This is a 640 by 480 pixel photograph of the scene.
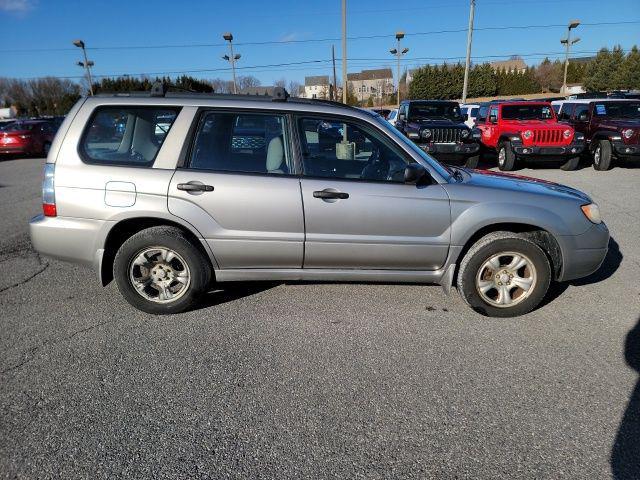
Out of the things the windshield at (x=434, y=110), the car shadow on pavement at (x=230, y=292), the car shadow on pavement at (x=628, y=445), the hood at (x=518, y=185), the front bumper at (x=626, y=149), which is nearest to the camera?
the car shadow on pavement at (x=628, y=445)

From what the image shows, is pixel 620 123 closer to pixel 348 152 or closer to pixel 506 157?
pixel 506 157

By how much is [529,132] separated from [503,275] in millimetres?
8541

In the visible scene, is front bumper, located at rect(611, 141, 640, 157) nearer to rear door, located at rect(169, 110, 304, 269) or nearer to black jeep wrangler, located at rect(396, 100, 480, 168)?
black jeep wrangler, located at rect(396, 100, 480, 168)

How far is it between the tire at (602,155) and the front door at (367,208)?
995 centimetres

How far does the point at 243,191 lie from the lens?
3408mm

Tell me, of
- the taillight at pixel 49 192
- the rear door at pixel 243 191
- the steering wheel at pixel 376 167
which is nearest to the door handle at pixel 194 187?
the rear door at pixel 243 191

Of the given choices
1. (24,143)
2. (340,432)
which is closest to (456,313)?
(340,432)

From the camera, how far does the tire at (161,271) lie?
3510 mm

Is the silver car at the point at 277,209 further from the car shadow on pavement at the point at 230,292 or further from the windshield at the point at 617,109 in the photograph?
the windshield at the point at 617,109

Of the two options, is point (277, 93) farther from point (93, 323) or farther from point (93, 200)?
point (93, 323)

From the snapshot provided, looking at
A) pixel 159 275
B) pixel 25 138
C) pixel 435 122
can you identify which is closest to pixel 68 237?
pixel 159 275

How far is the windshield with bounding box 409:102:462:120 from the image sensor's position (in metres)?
12.2

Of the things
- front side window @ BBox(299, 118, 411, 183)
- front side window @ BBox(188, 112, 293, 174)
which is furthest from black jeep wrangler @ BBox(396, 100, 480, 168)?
front side window @ BBox(188, 112, 293, 174)

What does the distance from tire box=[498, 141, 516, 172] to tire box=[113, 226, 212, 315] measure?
31.5ft
